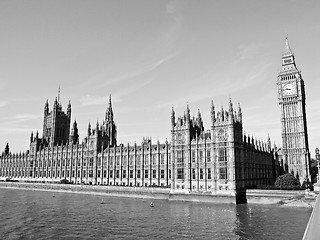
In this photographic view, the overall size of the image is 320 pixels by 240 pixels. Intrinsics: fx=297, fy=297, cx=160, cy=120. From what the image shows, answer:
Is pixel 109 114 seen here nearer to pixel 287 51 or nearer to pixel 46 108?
pixel 46 108

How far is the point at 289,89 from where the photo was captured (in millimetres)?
129125

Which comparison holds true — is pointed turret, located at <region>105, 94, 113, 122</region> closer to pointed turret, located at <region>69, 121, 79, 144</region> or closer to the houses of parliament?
the houses of parliament

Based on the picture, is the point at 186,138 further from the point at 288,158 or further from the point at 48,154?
the point at 48,154

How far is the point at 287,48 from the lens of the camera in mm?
141500

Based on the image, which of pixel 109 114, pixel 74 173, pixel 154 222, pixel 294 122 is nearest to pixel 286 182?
pixel 294 122

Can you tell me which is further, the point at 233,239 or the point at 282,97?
the point at 282,97

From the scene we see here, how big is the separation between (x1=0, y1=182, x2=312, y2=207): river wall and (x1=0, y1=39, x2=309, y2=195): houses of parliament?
3.55m

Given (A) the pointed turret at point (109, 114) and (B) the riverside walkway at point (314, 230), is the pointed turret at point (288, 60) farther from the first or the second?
(B) the riverside walkway at point (314, 230)

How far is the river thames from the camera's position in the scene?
46.4 metres

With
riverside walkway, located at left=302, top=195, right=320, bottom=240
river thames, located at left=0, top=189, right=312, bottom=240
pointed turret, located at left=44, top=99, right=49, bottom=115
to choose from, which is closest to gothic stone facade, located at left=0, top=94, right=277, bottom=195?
pointed turret, located at left=44, top=99, right=49, bottom=115

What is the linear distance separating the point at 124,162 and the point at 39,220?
6458 cm

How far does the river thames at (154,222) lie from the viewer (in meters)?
46.4


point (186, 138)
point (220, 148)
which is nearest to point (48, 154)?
point (186, 138)

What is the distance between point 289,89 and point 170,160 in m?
63.0
